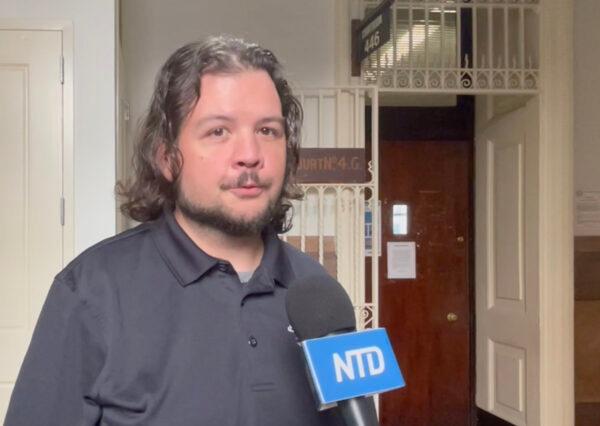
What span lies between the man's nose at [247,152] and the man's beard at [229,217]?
0.02 metres

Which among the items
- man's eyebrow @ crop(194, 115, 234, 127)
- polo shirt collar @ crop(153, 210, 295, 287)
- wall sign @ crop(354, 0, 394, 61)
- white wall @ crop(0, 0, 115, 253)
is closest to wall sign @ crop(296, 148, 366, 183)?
wall sign @ crop(354, 0, 394, 61)

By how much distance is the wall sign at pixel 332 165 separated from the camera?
369cm

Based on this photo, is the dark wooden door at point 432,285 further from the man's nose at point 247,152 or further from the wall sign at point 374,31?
the man's nose at point 247,152

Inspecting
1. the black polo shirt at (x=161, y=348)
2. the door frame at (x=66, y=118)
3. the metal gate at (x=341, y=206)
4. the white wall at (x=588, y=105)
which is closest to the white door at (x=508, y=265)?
the white wall at (x=588, y=105)

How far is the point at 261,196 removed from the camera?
1094 mm

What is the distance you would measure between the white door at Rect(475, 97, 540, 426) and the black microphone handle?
331cm

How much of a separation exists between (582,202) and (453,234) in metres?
0.84

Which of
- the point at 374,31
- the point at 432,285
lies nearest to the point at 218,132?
the point at 374,31

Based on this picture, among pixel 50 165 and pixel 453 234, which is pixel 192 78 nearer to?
pixel 50 165

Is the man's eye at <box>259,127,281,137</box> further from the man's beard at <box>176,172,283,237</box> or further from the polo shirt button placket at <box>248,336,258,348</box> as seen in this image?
the polo shirt button placket at <box>248,336,258,348</box>

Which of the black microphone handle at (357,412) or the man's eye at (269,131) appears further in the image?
the man's eye at (269,131)

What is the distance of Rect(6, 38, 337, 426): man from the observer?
1.01m

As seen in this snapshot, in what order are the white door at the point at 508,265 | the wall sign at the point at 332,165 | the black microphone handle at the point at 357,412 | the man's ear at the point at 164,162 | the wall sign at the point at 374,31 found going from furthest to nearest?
the white door at the point at 508,265
the wall sign at the point at 332,165
the wall sign at the point at 374,31
the man's ear at the point at 164,162
the black microphone handle at the point at 357,412

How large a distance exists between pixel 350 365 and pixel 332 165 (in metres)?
2.80
